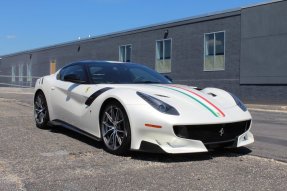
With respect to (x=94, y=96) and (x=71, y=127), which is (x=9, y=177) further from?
(x=71, y=127)

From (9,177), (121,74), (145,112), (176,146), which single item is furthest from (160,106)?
(9,177)

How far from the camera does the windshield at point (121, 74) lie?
7043 millimetres

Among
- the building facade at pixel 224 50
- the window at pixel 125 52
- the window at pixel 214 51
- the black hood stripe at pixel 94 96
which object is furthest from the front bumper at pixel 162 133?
the window at pixel 125 52

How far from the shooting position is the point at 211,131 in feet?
19.1

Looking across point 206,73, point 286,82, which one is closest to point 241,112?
point 286,82

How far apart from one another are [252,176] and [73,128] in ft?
10.4

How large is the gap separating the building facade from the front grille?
70.8 ft

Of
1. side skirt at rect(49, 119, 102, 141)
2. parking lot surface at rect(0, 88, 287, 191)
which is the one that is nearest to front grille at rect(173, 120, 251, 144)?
parking lot surface at rect(0, 88, 287, 191)

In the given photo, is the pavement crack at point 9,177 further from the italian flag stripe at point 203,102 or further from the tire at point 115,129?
the italian flag stripe at point 203,102

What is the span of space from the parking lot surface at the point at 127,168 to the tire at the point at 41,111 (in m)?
0.91

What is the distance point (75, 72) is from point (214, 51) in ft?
81.9

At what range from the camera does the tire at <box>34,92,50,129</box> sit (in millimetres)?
8242

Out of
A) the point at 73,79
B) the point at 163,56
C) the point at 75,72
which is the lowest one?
the point at 73,79

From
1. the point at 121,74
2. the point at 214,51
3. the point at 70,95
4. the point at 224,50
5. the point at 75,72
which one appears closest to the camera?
the point at 121,74
